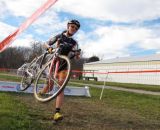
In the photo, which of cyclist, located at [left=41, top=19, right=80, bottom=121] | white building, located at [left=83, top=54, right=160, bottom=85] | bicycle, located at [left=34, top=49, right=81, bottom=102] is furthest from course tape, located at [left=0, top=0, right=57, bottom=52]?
white building, located at [left=83, top=54, right=160, bottom=85]

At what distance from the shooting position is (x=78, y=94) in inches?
637

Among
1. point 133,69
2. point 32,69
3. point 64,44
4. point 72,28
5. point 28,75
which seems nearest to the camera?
point 72,28

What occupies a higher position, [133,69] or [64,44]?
[133,69]

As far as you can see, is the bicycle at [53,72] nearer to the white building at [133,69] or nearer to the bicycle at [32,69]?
the bicycle at [32,69]

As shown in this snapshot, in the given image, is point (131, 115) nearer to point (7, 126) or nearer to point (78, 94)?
point (7, 126)

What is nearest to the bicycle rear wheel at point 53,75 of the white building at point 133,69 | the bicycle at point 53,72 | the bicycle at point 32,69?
the bicycle at point 53,72

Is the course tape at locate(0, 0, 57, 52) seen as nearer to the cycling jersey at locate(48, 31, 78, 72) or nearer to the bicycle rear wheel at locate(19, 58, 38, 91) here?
the cycling jersey at locate(48, 31, 78, 72)

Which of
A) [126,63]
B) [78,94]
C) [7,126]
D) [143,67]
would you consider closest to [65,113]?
[7,126]

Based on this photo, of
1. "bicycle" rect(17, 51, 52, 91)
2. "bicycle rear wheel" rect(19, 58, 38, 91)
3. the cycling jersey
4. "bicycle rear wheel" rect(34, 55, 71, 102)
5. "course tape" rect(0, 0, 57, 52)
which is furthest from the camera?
"bicycle rear wheel" rect(19, 58, 38, 91)

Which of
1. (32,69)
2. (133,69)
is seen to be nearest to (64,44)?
(32,69)

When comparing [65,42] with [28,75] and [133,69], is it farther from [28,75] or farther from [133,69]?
[133,69]

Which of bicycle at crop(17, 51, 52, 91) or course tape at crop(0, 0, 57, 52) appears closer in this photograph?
course tape at crop(0, 0, 57, 52)

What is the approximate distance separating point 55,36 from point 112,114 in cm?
344

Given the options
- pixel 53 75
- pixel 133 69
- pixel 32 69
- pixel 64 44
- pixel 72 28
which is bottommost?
pixel 53 75
